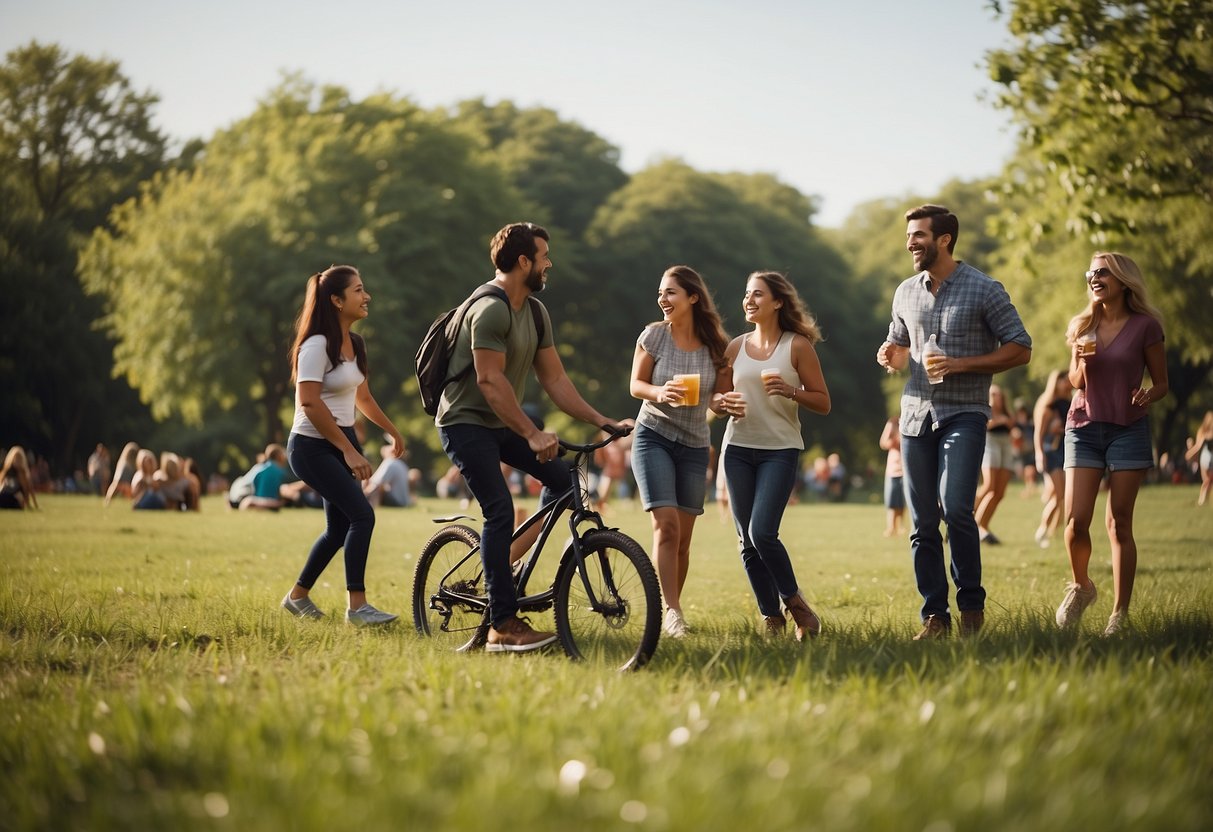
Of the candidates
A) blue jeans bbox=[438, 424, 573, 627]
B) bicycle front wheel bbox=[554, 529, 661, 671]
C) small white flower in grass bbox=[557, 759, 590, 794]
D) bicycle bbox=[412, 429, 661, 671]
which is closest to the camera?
small white flower in grass bbox=[557, 759, 590, 794]

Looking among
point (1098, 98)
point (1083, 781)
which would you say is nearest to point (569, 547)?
point (1083, 781)

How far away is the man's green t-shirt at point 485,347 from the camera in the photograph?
21.3ft

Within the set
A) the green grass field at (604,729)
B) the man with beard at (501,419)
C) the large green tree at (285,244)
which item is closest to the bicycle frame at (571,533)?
the man with beard at (501,419)

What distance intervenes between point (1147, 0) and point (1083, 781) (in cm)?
1549

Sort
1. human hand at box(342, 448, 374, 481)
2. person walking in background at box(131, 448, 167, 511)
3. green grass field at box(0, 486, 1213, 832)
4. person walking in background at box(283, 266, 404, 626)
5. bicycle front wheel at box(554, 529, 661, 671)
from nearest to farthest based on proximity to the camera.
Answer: green grass field at box(0, 486, 1213, 832), bicycle front wheel at box(554, 529, 661, 671), human hand at box(342, 448, 374, 481), person walking in background at box(283, 266, 404, 626), person walking in background at box(131, 448, 167, 511)

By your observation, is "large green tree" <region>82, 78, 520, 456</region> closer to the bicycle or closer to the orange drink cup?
the orange drink cup

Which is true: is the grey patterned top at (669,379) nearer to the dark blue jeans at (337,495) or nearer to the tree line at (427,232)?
the dark blue jeans at (337,495)

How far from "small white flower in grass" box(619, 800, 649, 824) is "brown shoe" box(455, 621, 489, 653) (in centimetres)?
343

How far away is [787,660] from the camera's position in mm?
5977

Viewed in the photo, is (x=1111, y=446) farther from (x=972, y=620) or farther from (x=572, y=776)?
(x=572, y=776)

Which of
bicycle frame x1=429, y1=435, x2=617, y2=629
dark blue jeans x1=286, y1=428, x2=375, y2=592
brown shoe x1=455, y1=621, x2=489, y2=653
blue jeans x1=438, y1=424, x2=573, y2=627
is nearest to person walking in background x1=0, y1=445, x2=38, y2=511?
dark blue jeans x1=286, y1=428, x2=375, y2=592

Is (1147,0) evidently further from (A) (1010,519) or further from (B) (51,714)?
(B) (51,714)

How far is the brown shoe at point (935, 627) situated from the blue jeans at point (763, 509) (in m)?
0.73

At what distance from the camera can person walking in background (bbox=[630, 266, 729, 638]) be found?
7.43m
